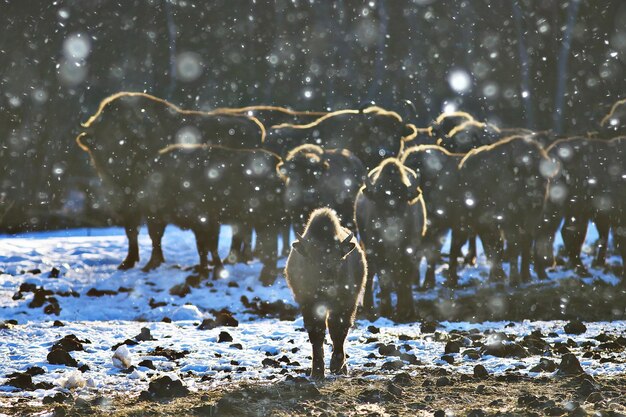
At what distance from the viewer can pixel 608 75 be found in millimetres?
27109

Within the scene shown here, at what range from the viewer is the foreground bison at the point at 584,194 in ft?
43.0

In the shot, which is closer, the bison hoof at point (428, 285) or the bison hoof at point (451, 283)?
the bison hoof at point (428, 285)

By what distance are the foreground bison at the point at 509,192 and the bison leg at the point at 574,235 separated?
177 centimetres

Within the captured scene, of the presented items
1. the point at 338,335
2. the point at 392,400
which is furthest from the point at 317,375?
the point at 392,400

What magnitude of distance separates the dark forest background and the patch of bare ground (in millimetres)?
14228

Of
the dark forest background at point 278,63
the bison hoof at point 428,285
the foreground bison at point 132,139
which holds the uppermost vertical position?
the dark forest background at point 278,63

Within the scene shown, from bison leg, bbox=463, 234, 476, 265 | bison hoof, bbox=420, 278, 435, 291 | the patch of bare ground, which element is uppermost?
bison leg, bbox=463, 234, 476, 265

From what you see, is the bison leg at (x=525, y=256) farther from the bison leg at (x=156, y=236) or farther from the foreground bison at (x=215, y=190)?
the bison leg at (x=156, y=236)

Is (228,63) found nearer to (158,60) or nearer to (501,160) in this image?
(158,60)

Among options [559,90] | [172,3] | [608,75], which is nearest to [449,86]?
[559,90]

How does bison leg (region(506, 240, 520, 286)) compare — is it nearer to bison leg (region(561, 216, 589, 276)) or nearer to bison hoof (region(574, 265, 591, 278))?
bison hoof (region(574, 265, 591, 278))

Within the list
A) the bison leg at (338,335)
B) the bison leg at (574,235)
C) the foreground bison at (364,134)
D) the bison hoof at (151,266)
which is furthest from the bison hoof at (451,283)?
the bison leg at (338,335)

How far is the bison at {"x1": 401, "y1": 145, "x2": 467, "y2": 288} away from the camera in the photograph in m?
13.0

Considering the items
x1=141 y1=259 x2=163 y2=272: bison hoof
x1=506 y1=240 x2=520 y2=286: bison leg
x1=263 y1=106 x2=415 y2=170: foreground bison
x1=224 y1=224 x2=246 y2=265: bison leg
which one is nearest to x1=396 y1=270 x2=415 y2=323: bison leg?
x1=506 y1=240 x2=520 y2=286: bison leg
